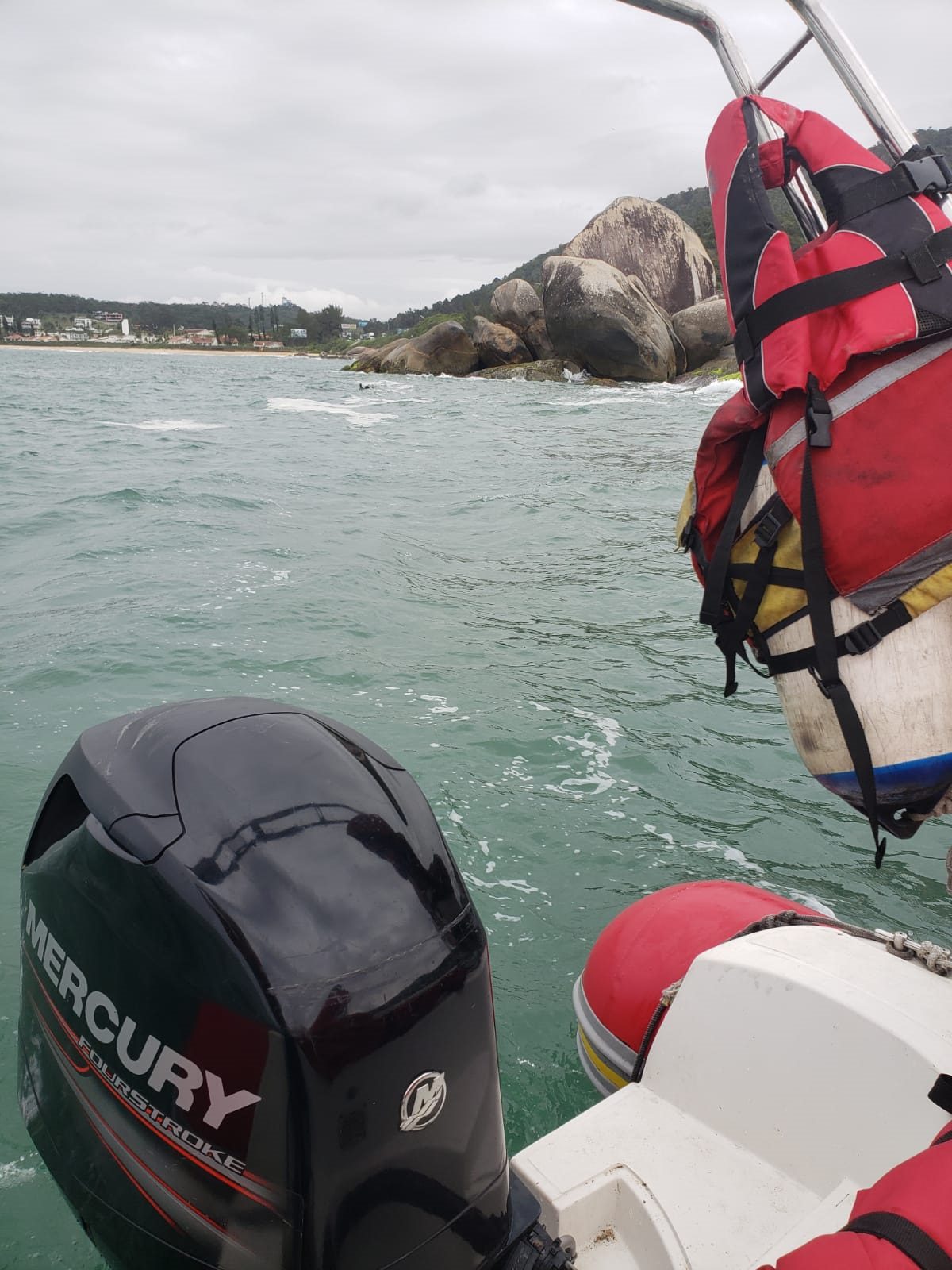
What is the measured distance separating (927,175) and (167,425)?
19215 millimetres

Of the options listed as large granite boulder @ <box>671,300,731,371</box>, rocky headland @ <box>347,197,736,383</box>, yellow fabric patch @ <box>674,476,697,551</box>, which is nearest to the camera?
yellow fabric patch @ <box>674,476,697,551</box>

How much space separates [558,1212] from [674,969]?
697mm

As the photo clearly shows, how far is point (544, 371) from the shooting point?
3916 cm

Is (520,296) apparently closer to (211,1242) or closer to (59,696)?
(59,696)

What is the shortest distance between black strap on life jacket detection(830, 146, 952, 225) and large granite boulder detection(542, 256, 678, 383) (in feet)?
116

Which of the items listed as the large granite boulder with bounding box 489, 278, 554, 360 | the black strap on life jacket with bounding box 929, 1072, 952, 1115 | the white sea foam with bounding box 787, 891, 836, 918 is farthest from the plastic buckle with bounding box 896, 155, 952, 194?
the large granite boulder with bounding box 489, 278, 554, 360

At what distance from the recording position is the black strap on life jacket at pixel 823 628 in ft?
5.56

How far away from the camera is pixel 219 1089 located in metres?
1.19

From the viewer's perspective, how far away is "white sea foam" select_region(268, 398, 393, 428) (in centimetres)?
2156

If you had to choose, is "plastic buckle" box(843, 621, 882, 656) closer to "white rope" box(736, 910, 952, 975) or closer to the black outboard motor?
"white rope" box(736, 910, 952, 975)

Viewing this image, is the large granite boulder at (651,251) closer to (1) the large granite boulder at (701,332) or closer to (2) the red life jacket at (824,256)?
(1) the large granite boulder at (701,332)

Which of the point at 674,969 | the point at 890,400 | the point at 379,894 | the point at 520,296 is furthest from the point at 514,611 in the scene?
the point at 520,296

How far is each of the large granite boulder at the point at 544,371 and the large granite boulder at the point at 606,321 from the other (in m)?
0.84

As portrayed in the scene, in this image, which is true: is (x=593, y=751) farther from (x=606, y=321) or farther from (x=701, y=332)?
(x=701, y=332)
